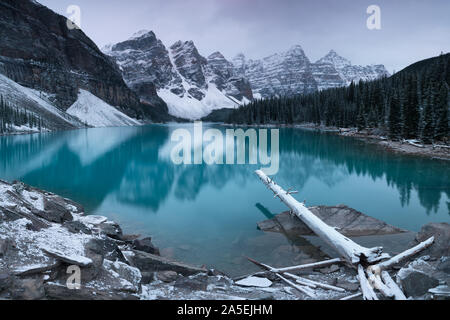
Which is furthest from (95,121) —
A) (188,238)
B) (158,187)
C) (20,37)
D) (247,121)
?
(188,238)

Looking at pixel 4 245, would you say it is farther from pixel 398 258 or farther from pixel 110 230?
pixel 398 258

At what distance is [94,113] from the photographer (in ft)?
432

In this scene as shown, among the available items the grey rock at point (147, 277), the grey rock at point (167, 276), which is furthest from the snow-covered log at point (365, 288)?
the grey rock at point (147, 277)

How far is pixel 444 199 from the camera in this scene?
16.3 m

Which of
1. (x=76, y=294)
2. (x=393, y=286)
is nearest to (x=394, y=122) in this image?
(x=393, y=286)

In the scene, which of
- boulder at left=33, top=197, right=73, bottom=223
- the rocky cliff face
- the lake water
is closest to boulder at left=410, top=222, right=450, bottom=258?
the lake water

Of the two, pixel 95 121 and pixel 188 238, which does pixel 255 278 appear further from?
pixel 95 121

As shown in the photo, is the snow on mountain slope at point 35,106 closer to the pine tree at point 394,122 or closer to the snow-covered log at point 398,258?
the pine tree at point 394,122

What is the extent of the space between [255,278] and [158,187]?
14048 millimetres

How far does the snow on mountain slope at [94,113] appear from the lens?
409 ft

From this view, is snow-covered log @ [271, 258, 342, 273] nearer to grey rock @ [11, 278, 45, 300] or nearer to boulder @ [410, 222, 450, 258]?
boulder @ [410, 222, 450, 258]

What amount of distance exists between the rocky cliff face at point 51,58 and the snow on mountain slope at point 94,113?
3723mm

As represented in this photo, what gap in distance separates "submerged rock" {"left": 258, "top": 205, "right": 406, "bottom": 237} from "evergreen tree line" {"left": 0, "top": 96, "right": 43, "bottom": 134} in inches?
2907

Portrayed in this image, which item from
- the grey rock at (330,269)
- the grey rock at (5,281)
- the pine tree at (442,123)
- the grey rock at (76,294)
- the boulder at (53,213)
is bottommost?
the grey rock at (330,269)
